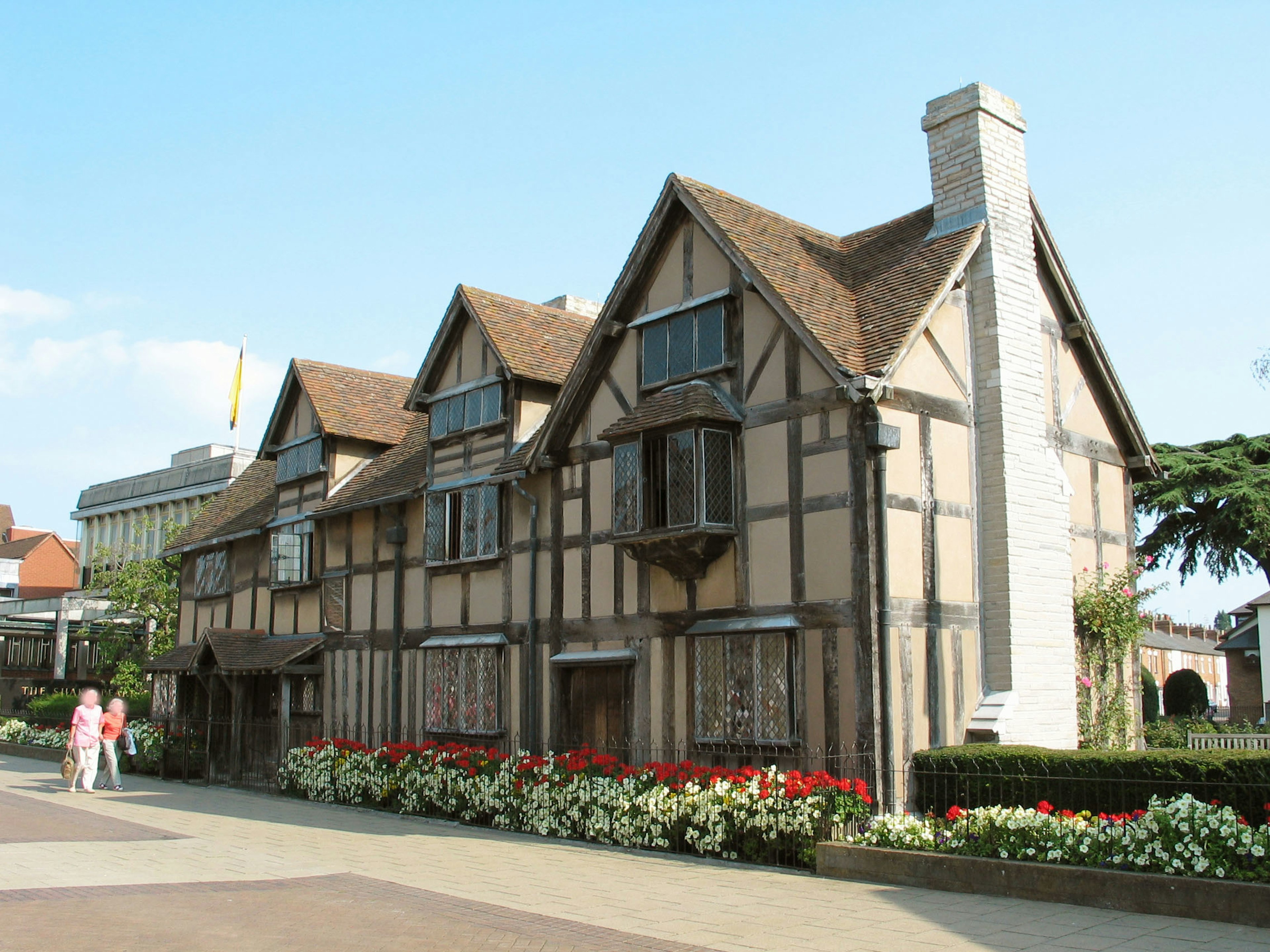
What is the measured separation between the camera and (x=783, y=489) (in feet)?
50.4

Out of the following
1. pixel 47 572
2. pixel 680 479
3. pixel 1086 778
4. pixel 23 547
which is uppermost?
pixel 23 547

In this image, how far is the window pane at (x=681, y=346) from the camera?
669 inches

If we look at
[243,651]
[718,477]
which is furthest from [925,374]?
[243,651]

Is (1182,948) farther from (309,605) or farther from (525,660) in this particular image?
(309,605)

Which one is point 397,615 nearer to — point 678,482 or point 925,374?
point 678,482

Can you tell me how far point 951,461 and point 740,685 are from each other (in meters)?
4.02

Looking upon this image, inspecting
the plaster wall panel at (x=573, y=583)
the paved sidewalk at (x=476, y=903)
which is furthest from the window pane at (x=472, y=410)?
the paved sidewalk at (x=476, y=903)

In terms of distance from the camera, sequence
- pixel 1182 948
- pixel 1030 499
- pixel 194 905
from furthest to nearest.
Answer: pixel 1030 499
pixel 194 905
pixel 1182 948

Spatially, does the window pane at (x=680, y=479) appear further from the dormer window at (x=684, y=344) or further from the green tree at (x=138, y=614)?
the green tree at (x=138, y=614)

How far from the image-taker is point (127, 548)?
5197cm

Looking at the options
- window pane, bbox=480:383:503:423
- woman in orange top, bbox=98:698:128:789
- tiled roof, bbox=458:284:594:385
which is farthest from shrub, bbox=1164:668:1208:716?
woman in orange top, bbox=98:698:128:789

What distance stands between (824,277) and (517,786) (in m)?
8.37

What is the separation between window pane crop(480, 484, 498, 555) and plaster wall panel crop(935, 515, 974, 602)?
26.0 ft

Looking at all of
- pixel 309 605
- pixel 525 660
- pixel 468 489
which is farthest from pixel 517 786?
pixel 309 605
